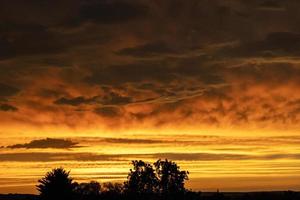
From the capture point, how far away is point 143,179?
13788cm

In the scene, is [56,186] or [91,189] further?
[91,189]

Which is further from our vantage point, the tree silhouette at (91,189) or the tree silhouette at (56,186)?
the tree silhouette at (91,189)

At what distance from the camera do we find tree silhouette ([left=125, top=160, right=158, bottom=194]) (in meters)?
138

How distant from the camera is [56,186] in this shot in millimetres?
107625

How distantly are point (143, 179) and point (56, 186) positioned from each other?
108 feet

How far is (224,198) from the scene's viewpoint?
7623 inches

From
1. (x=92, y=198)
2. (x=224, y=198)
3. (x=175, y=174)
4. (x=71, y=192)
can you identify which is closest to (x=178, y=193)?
(x=175, y=174)

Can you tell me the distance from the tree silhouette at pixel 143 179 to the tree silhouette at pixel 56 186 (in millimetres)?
32109

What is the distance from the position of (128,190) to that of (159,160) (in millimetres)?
10066

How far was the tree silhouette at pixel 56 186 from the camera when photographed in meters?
107

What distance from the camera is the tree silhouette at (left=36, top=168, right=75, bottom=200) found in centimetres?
10688

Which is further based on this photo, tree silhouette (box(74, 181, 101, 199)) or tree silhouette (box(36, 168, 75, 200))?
tree silhouette (box(74, 181, 101, 199))

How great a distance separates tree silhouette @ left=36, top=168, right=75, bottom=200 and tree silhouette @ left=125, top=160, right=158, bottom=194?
3211 centimetres

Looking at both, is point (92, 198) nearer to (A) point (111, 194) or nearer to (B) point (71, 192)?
(A) point (111, 194)
